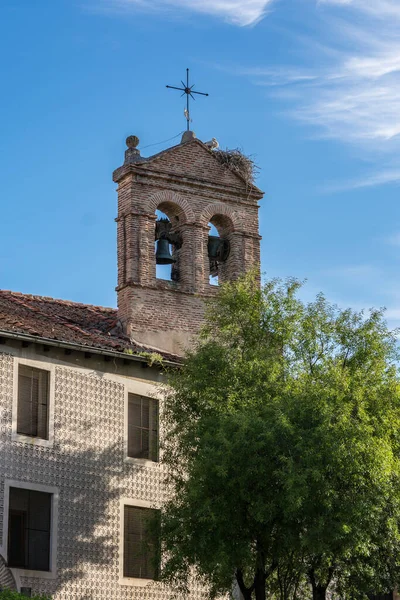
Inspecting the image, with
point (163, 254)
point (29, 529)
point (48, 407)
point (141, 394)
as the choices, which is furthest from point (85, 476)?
point (163, 254)

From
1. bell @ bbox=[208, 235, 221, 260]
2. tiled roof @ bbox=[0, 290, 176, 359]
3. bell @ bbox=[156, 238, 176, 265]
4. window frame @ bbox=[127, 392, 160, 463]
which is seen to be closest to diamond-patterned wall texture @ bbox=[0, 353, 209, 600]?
window frame @ bbox=[127, 392, 160, 463]

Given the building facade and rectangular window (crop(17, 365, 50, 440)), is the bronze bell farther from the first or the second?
rectangular window (crop(17, 365, 50, 440))

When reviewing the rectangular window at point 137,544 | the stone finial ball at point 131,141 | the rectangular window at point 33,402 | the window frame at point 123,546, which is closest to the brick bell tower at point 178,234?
the stone finial ball at point 131,141

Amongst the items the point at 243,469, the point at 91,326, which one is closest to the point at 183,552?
the point at 243,469

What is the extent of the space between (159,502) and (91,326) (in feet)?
14.1

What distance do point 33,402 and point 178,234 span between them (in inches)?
262

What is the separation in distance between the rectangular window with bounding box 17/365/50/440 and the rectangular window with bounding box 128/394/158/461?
87.6 inches

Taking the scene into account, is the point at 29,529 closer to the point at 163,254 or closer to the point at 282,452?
the point at 282,452

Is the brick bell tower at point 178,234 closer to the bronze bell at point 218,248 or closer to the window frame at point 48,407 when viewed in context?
the bronze bell at point 218,248

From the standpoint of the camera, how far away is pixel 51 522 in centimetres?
2447

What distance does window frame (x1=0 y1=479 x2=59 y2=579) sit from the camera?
927 inches

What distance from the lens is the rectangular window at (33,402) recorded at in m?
24.6

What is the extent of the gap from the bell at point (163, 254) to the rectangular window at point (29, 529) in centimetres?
702

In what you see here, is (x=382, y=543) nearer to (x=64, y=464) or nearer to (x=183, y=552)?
(x=183, y=552)
